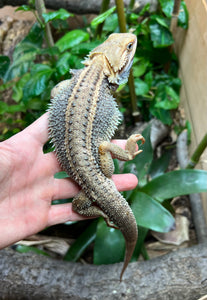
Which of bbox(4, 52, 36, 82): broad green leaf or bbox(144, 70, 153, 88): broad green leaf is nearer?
bbox(4, 52, 36, 82): broad green leaf

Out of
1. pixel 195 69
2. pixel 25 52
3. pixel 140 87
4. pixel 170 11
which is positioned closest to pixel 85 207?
pixel 25 52

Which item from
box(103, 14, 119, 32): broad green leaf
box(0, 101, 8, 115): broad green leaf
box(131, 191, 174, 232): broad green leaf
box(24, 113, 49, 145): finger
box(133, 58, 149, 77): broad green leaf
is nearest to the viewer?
box(24, 113, 49, 145): finger

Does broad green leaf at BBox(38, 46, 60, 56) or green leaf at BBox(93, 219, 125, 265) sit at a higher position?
broad green leaf at BBox(38, 46, 60, 56)

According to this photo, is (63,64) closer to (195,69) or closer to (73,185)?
(73,185)

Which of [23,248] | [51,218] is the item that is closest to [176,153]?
[51,218]

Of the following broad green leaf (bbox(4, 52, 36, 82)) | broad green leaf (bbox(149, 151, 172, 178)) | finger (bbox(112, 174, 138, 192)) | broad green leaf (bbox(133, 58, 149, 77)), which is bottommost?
broad green leaf (bbox(149, 151, 172, 178))

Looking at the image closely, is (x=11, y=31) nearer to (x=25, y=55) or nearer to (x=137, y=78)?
(x=25, y=55)

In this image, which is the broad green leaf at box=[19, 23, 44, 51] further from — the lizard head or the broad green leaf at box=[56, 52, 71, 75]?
the lizard head

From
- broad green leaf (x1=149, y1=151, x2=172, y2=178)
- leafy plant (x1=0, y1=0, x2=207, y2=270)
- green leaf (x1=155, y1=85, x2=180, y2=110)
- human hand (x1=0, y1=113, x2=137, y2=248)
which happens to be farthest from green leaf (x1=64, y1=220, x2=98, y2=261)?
green leaf (x1=155, y1=85, x2=180, y2=110)
